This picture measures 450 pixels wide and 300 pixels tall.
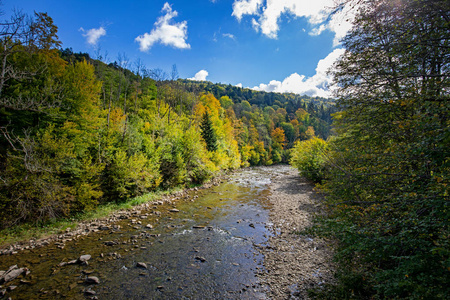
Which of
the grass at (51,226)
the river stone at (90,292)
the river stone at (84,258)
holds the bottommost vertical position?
the river stone at (90,292)

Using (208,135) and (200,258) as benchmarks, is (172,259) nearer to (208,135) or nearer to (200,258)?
Answer: (200,258)

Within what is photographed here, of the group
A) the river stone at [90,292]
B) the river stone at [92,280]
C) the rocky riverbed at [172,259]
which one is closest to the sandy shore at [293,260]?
the rocky riverbed at [172,259]

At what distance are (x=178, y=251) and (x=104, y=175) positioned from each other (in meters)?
10.6

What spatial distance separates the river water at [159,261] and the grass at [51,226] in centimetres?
151

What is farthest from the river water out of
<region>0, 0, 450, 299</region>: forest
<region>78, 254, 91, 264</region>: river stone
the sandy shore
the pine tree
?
the pine tree

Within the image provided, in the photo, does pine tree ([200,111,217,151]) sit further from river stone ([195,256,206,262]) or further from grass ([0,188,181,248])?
river stone ([195,256,206,262])

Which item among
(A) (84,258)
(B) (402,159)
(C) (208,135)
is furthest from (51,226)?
(C) (208,135)

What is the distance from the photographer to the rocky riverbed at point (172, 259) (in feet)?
22.5

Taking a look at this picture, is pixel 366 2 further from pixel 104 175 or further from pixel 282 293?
pixel 104 175

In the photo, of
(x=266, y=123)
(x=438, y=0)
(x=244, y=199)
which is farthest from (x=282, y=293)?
(x=266, y=123)

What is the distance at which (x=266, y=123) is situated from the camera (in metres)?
72.9

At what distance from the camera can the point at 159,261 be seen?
8.76m

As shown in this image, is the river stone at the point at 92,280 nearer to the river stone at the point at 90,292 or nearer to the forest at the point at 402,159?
the river stone at the point at 90,292

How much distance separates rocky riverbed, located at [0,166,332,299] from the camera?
687 cm
